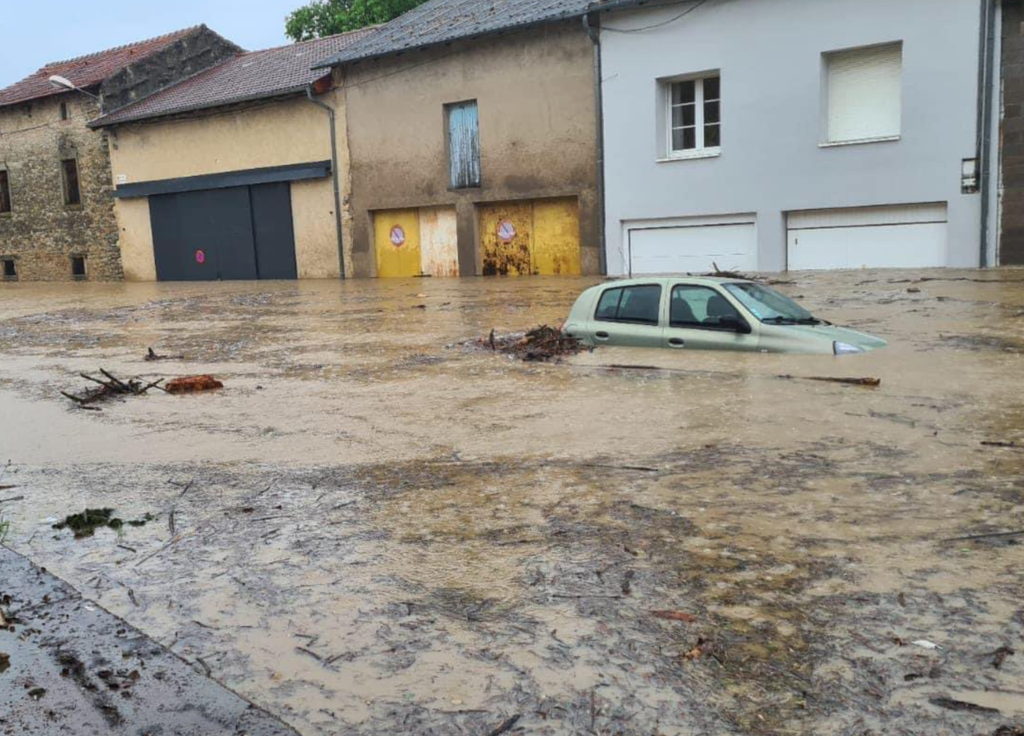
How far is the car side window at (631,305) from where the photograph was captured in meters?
10.5

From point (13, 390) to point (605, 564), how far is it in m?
8.50

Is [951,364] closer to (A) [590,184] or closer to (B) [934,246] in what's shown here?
(B) [934,246]

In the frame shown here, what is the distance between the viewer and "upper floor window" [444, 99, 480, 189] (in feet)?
81.3

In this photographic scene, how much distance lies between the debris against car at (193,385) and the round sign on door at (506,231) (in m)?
15.6

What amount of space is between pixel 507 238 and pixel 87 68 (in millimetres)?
19253

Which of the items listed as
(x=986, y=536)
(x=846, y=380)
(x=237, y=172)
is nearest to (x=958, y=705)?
(x=986, y=536)

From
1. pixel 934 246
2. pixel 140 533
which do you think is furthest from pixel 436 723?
pixel 934 246

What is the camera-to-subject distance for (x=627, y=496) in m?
5.48

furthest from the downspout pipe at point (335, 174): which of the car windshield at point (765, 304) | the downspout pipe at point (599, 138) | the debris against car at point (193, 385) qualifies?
the car windshield at point (765, 304)

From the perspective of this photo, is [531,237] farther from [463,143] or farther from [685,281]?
[685,281]

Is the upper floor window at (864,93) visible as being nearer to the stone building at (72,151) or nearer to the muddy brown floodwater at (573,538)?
the muddy brown floodwater at (573,538)

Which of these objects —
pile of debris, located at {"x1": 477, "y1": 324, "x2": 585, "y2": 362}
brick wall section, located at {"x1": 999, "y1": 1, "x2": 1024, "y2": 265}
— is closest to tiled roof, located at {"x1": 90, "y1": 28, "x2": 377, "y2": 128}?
brick wall section, located at {"x1": 999, "y1": 1, "x2": 1024, "y2": 265}

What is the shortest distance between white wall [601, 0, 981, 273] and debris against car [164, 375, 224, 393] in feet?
44.8

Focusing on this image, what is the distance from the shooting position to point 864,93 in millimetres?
19266
